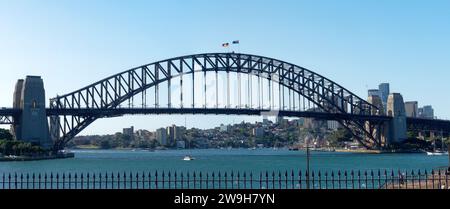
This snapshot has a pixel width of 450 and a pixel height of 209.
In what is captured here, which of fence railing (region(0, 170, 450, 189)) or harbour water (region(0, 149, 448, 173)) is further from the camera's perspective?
harbour water (region(0, 149, 448, 173))

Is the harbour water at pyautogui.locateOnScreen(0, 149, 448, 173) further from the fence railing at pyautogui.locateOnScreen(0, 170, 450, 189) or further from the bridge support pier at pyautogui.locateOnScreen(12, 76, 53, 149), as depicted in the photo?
the bridge support pier at pyautogui.locateOnScreen(12, 76, 53, 149)

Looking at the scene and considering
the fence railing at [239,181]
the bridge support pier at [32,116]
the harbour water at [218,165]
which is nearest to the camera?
the fence railing at [239,181]

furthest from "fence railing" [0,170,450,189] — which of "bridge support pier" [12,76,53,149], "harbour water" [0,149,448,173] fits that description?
"bridge support pier" [12,76,53,149]

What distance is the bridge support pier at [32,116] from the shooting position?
91.6m

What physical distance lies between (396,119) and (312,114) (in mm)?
22794

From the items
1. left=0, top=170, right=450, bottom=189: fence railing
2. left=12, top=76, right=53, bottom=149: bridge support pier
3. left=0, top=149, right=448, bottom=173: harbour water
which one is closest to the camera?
left=0, top=170, right=450, bottom=189: fence railing

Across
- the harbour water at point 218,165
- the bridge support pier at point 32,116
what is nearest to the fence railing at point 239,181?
the harbour water at point 218,165

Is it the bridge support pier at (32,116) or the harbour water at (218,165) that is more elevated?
the bridge support pier at (32,116)

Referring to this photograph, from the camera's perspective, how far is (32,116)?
91875 mm

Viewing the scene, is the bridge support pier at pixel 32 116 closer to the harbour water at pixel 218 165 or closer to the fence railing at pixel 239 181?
the harbour water at pixel 218 165

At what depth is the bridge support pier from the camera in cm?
9156

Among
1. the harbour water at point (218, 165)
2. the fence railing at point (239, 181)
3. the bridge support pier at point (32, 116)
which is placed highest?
the bridge support pier at point (32, 116)
